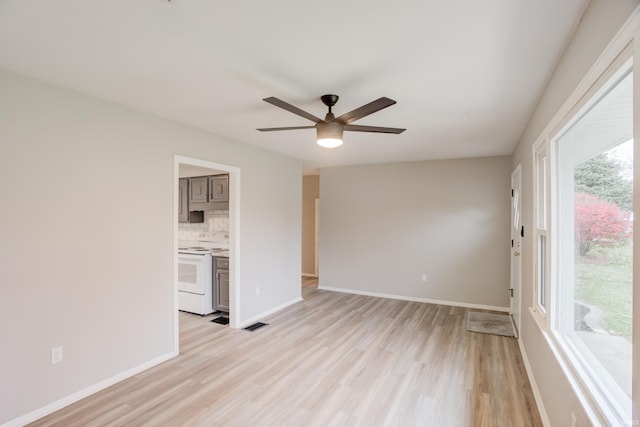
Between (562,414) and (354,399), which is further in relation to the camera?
(354,399)

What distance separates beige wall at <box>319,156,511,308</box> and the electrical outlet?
4432 mm

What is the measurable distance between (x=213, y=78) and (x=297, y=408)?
99.5 inches

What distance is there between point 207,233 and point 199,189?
1004mm

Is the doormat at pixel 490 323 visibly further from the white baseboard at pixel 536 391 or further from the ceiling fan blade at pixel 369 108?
the ceiling fan blade at pixel 369 108

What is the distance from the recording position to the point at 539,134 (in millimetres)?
2518

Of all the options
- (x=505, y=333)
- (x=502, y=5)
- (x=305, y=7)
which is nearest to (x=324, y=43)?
(x=305, y=7)

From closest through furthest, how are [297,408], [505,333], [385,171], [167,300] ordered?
[297,408] < [167,300] < [505,333] < [385,171]

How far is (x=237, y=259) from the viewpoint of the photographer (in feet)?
13.3

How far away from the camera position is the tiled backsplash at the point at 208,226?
5.66m

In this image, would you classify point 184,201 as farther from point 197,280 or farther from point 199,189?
point 197,280

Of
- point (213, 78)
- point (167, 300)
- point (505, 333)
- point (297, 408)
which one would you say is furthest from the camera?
point (505, 333)

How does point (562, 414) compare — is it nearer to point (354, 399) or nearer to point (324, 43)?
point (354, 399)

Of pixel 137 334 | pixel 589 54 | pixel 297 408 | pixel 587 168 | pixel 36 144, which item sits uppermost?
pixel 589 54

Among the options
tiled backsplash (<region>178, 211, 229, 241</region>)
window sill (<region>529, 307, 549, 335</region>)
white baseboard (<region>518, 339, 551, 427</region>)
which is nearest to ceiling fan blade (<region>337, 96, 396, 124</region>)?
window sill (<region>529, 307, 549, 335</region>)
